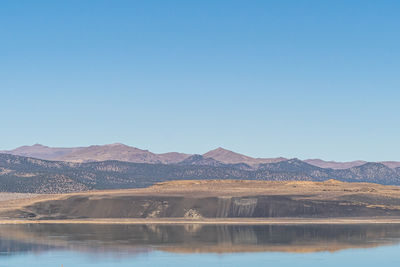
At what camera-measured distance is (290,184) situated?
174 m

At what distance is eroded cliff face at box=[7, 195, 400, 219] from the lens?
433 feet

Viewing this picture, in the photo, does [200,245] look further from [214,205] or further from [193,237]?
[214,205]

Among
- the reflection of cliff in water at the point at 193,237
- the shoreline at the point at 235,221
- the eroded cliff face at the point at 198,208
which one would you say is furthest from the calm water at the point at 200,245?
the eroded cliff face at the point at 198,208

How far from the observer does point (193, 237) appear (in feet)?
319

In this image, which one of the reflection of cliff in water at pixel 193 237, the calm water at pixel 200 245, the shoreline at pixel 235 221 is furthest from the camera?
the shoreline at pixel 235 221

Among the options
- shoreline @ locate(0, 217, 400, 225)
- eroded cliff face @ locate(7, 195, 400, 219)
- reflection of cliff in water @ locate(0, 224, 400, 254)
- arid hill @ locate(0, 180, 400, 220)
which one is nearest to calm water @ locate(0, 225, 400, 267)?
reflection of cliff in water @ locate(0, 224, 400, 254)

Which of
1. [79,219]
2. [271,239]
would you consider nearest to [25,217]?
[79,219]

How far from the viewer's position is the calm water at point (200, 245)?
75.2 metres

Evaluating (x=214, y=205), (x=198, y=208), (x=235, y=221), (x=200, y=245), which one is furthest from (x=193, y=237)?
(x=214, y=205)

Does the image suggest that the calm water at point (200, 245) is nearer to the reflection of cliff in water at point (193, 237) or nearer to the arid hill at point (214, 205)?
the reflection of cliff in water at point (193, 237)

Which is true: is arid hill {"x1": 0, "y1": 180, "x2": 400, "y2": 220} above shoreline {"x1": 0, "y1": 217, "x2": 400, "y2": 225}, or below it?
above

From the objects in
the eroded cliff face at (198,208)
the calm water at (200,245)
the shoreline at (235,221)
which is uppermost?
the eroded cliff face at (198,208)

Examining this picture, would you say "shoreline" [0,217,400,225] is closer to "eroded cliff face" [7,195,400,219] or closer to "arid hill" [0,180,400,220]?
"arid hill" [0,180,400,220]

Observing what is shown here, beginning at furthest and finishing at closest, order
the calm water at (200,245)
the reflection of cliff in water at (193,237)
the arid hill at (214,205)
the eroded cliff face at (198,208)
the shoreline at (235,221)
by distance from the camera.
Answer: the arid hill at (214,205), the eroded cliff face at (198,208), the shoreline at (235,221), the reflection of cliff in water at (193,237), the calm water at (200,245)
